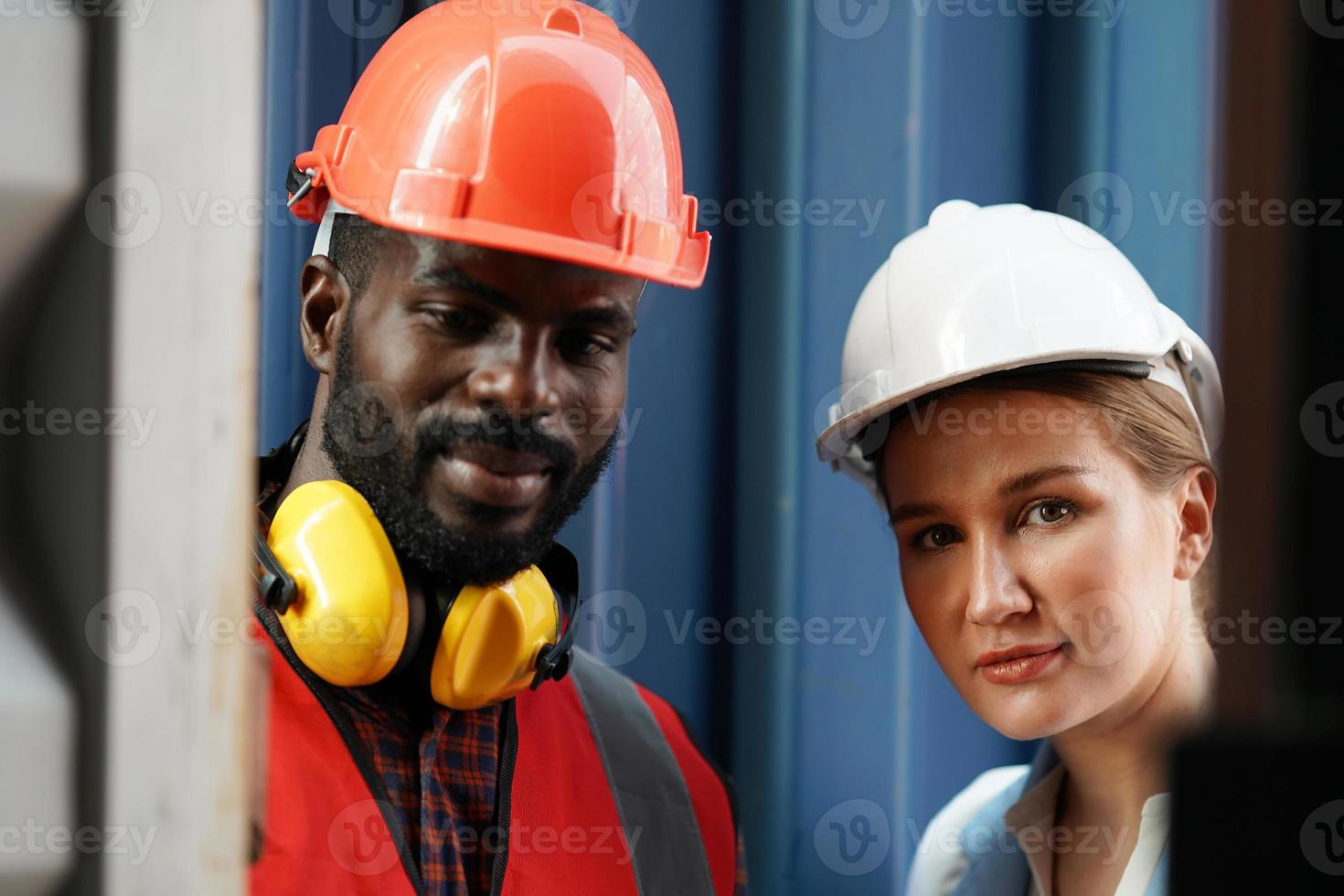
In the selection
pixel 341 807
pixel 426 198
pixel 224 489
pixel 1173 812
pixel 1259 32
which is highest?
pixel 426 198

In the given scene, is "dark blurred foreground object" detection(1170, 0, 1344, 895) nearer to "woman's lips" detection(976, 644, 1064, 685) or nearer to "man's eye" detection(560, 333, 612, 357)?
"man's eye" detection(560, 333, 612, 357)

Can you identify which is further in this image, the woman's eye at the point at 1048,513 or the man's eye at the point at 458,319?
the woman's eye at the point at 1048,513

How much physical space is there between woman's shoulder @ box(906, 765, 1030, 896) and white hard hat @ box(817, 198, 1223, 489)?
2.47ft

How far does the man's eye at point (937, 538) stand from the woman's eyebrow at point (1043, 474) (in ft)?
0.46

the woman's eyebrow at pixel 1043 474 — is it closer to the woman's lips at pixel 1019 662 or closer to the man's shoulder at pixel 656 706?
the woman's lips at pixel 1019 662

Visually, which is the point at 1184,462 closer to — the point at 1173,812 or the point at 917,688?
the point at 917,688

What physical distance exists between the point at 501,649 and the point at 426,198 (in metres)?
0.61

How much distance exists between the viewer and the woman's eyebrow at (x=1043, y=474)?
78.1 inches

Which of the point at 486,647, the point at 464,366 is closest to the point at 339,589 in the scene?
the point at 486,647

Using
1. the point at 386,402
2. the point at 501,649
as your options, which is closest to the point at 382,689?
the point at 501,649

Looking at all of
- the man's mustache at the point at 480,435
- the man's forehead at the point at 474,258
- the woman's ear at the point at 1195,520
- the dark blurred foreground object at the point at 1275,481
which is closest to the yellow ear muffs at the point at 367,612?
the man's mustache at the point at 480,435

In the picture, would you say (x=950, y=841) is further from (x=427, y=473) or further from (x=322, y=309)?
(x=322, y=309)

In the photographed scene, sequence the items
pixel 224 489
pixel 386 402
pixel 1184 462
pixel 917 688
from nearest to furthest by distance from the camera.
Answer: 1. pixel 224 489
2. pixel 386 402
3. pixel 1184 462
4. pixel 917 688

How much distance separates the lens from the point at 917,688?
283 centimetres
